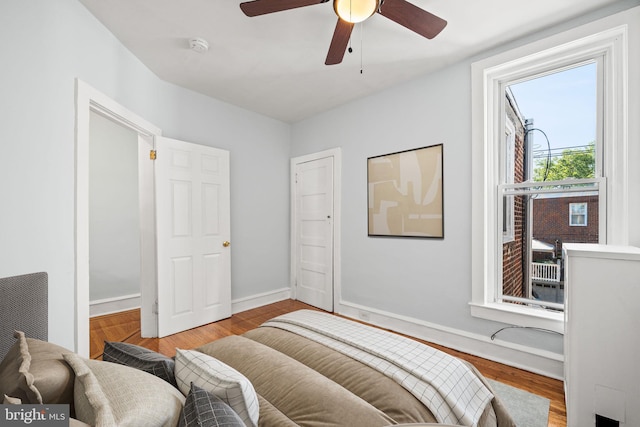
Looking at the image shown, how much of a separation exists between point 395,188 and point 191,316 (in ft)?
8.45

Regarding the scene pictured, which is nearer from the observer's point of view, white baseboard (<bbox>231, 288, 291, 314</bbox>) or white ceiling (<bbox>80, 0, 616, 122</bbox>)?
white ceiling (<bbox>80, 0, 616, 122</bbox>)

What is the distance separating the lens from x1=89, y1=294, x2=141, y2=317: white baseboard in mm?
3514

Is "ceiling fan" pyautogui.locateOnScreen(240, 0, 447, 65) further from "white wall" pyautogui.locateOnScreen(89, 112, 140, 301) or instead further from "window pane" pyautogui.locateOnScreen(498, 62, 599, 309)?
"white wall" pyautogui.locateOnScreen(89, 112, 140, 301)

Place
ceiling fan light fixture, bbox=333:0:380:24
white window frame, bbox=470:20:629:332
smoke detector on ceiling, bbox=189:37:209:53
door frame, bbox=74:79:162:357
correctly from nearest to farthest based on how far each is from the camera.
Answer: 1. ceiling fan light fixture, bbox=333:0:380:24
2. door frame, bbox=74:79:162:357
3. white window frame, bbox=470:20:629:332
4. smoke detector on ceiling, bbox=189:37:209:53

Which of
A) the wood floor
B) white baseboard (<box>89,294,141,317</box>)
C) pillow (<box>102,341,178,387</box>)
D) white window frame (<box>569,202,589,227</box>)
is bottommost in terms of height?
the wood floor

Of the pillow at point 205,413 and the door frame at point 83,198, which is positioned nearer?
the pillow at point 205,413

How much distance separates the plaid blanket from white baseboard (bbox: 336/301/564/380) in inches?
52.2

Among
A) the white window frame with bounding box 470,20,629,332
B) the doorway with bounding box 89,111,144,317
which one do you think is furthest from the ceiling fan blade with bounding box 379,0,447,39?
the doorway with bounding box 89,111,144,317

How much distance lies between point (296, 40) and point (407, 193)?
176 centimetres

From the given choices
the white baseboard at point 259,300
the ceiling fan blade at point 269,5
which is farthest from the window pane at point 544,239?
the white baseboard at point 259,300

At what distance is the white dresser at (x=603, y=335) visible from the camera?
147cm

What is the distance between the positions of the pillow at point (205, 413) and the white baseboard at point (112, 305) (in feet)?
12.1

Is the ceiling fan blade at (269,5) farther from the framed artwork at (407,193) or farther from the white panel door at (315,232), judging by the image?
the white panel door at (315,232)

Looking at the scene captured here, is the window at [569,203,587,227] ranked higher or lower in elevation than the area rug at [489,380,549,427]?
higher
